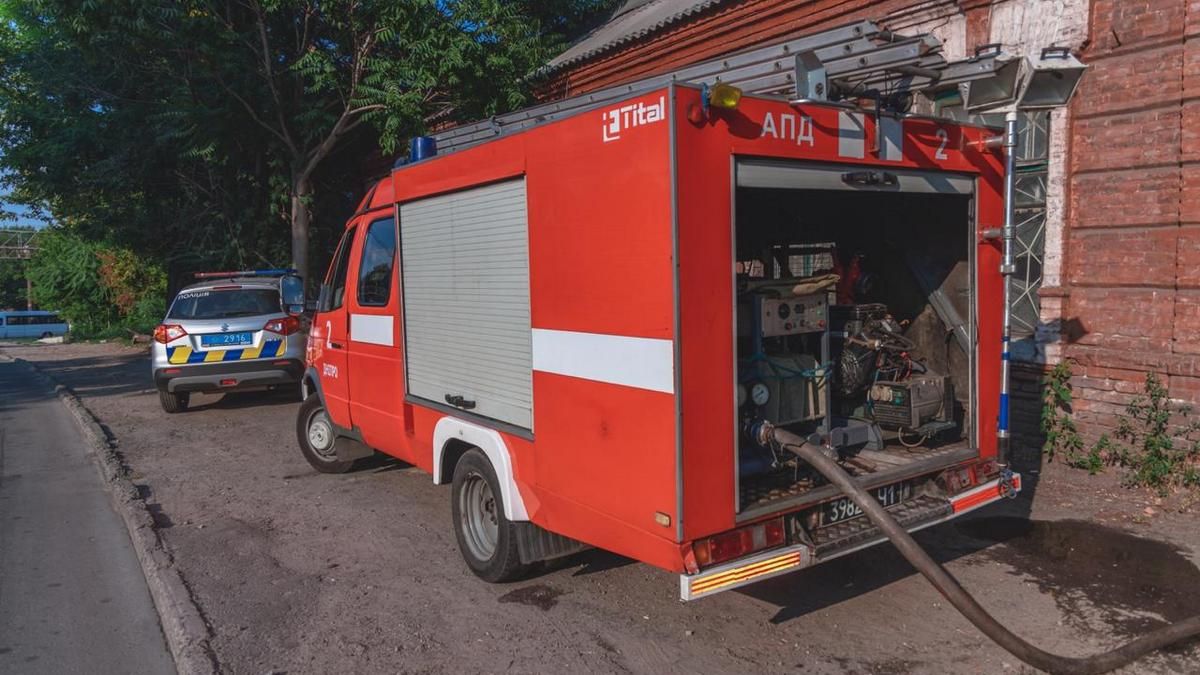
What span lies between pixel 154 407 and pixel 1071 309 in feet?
38.5

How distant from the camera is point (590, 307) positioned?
381 cm

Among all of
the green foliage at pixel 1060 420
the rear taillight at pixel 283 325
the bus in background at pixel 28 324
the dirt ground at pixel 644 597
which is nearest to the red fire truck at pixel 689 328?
the dirt ground at pixel 644 597

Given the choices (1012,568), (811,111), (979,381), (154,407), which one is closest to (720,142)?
(811,111)

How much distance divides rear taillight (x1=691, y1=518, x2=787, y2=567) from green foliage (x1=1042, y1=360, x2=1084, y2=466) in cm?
445

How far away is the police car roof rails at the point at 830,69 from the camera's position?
12.5 ft

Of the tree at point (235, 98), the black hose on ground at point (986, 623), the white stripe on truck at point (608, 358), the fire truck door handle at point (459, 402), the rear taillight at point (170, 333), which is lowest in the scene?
the black hose on ground at point (986, 623)

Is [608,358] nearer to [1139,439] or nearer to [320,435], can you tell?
[320,435]

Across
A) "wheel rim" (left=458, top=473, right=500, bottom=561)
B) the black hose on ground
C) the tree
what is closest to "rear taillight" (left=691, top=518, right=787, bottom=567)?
the black hose on ground

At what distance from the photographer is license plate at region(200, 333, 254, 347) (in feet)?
35.9

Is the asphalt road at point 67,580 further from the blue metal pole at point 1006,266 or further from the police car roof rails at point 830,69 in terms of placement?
the blue metal pole at point 1006,266

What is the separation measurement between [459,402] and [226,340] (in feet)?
23.5

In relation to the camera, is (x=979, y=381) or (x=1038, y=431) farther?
(x=1038, y=431)

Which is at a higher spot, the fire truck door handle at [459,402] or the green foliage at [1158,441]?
the fire truck door handle at [459,402]

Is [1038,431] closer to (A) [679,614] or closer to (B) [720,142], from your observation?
(A) [679,614]
